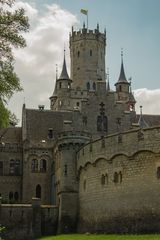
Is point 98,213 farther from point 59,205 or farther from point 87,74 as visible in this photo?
point 87,74

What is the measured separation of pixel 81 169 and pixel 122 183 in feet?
33.0

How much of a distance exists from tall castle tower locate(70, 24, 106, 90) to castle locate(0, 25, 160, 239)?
4331 mm

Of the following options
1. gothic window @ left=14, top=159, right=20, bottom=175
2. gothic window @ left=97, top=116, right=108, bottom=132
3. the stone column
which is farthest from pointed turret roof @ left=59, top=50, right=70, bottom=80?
the stone column

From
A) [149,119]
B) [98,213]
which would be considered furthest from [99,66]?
[98,213]

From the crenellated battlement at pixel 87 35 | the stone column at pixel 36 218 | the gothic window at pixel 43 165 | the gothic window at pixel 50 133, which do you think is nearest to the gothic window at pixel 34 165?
the gothic window at pixel 43 165

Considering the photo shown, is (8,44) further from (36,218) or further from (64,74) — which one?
(64,74)

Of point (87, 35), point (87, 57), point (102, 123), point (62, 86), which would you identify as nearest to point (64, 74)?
point (62, 86)

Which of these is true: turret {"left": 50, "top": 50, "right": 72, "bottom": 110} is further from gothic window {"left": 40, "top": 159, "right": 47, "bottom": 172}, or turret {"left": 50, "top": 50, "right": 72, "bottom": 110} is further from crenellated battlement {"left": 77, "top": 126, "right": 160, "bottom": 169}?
crenellated battlement {"left": 77, "top": 126, "right": 160, "bottom": 169}

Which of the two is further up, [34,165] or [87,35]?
[87,35]

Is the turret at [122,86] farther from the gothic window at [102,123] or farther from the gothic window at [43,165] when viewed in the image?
the gothic window at [43,165]

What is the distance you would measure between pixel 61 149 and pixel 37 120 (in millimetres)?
14632

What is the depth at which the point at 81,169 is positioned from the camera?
56.0m

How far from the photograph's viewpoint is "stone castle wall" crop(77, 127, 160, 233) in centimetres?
4297

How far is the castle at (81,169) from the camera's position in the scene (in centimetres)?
4406
